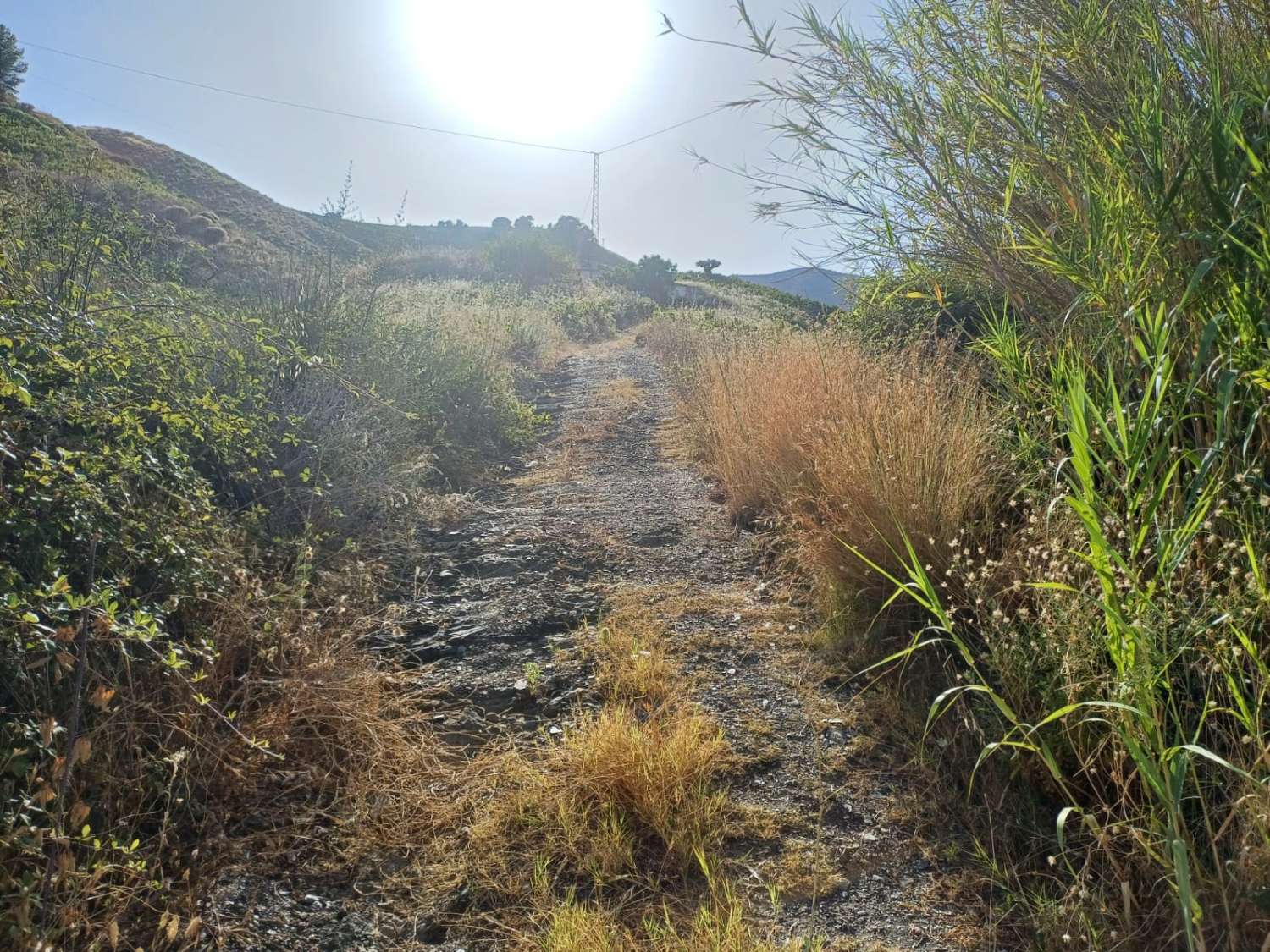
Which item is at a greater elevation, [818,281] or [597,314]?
[597,314]

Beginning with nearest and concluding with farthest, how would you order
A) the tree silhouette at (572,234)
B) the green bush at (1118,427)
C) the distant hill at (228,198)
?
the green bush at (1118,427) → the distant hill at (228,198) → the tree silhouette at (572,234)

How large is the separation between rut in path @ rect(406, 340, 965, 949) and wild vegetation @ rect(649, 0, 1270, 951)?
0.76 feet

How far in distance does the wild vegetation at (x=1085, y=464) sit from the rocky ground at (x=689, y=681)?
0.22 meters

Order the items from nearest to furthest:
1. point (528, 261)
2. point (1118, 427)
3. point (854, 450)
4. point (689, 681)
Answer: point (1118, 427), point (689, 681), point (854, 450), point (528, 261)

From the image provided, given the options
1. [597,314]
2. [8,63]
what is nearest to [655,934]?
[597,314]

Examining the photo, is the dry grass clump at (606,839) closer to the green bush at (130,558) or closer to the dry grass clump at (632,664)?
the dry grass clump at (632,664)

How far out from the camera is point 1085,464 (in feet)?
5.19

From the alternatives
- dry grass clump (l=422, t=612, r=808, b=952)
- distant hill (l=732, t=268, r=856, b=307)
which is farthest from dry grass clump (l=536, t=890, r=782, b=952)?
distant hill (l=732, t=268, r=856, b=307)

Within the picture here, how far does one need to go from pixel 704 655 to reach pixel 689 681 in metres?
0.25

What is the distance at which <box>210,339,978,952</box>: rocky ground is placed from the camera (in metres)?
1.81

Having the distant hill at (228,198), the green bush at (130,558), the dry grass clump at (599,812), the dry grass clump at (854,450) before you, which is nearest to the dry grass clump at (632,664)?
the dry grass clump at (599,812)

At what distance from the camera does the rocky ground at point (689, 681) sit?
1807mm

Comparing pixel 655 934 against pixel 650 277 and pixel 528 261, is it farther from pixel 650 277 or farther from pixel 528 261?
pixel 650 277

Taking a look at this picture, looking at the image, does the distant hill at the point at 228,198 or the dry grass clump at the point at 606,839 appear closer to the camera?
the dry grass clump at the point at 606,839
